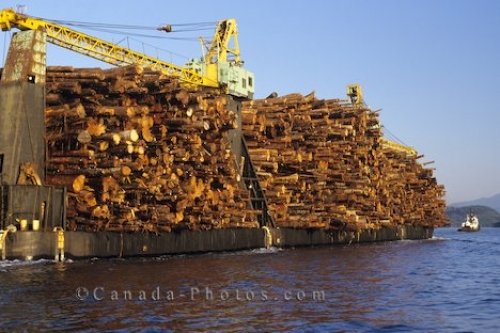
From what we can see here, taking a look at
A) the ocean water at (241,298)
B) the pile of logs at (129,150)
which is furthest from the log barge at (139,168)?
the ocean water at (241,298)

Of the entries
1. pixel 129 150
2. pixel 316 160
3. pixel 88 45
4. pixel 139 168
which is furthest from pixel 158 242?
pixel 316 160

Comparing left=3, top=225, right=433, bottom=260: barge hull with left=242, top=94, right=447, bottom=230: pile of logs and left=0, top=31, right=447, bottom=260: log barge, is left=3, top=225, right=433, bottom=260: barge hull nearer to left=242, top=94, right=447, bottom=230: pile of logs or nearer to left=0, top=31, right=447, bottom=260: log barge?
left=0, top=31, right=447, bottom=260: log barge

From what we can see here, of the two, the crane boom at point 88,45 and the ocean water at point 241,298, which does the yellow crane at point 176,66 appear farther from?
the ocean water at point 241,298

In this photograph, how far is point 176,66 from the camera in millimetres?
42594

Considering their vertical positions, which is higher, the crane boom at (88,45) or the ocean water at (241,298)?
the crane boom at (88,45)

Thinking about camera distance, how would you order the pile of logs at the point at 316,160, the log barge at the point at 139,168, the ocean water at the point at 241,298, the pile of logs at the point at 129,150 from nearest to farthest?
the ocean water at the point at 241,298
the log barge at the point at 139,168
the pile of logs at the point at 129,150
the pile of logs at the point at 316,160

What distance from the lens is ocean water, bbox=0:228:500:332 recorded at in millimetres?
11938

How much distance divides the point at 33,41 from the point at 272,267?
43.5ft

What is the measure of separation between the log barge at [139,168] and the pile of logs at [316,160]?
0.46 feet

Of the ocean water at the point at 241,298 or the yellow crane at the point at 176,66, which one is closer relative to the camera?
the ocean water at the point at 241,298

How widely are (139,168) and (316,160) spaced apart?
67.2 ft

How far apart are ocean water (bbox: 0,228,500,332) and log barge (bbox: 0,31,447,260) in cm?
258

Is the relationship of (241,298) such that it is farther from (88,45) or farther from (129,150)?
(88,45)

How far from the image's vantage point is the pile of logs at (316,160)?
4184 cm
